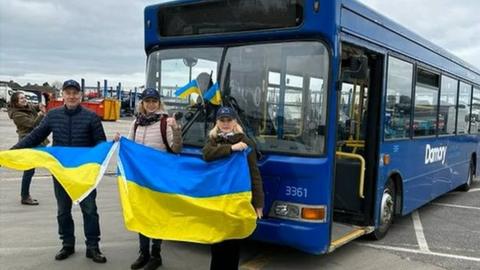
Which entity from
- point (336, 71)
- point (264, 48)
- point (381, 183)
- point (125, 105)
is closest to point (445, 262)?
point (381, 183)

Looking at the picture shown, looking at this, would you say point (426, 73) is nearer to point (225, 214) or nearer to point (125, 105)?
point (225, 214)

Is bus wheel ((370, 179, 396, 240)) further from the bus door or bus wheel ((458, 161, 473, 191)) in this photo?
bus wheel ((458, 161, 473, 191))

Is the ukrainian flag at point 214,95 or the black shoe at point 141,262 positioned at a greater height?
the ukrainian flag at point 214,95

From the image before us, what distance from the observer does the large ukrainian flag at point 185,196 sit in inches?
174

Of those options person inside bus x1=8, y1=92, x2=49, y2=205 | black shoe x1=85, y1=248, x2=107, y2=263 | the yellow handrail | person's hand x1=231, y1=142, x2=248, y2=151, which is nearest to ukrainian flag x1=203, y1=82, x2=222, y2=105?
person's hand x1=231, y1=142, x2=248, y2=151

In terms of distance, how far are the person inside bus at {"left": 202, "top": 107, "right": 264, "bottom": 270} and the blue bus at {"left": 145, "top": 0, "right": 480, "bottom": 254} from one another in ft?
1.66

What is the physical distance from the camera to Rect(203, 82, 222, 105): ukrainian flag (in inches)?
207

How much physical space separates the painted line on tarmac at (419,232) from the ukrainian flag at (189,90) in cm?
342

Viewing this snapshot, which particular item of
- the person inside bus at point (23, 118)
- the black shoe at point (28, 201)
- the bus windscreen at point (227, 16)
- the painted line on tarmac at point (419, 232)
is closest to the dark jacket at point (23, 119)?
the person inside bus at point (23, 118)

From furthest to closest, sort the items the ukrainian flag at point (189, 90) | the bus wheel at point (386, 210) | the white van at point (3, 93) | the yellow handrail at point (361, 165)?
the white van at point (3, 93)
the bus wheel at point (386, 210)
the yellow handrail at point (361, 165)
the ukrainian flag at point (189, 90)

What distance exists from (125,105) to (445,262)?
42443mm

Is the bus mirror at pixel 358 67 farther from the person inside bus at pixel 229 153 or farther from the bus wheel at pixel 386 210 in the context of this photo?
the bus wheel at pixel 386 210

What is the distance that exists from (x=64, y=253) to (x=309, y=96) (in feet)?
9.76

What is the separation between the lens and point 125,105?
152ft
